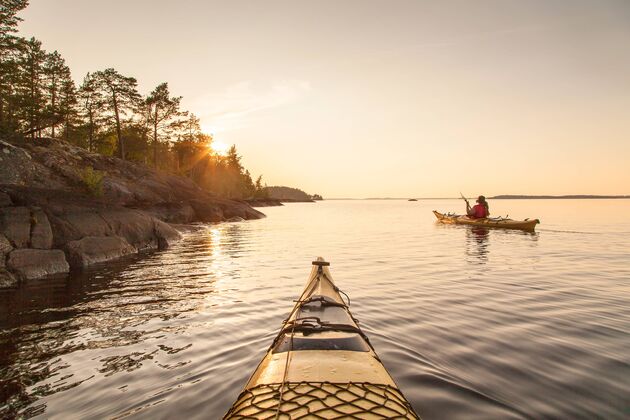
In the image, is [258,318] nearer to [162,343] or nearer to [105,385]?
[162,343]

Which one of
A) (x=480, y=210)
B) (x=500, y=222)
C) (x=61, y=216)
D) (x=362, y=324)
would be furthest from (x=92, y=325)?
Result: (x=480, y=210)

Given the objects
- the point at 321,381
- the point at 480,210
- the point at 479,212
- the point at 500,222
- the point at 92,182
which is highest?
the point at 92,182

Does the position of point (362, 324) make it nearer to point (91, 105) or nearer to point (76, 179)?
point (76, 179)

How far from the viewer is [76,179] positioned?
2230 cm

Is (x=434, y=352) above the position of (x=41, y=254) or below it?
below

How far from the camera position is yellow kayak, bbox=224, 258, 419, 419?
10.1 ft

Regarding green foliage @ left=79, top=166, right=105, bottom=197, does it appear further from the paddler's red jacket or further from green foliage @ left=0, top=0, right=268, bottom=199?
the paddler's red jacket

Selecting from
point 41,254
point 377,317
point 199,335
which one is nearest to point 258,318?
point 199,335

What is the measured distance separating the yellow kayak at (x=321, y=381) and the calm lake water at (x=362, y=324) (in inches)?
47.5

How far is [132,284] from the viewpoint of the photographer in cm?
1128

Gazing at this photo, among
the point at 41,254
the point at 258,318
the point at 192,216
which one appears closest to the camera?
the point at 258,318

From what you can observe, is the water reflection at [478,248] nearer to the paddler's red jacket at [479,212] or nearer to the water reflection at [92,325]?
the paddler's red jacket at [479,212]

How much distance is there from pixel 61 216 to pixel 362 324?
13.2 m

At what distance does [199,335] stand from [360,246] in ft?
51.9
